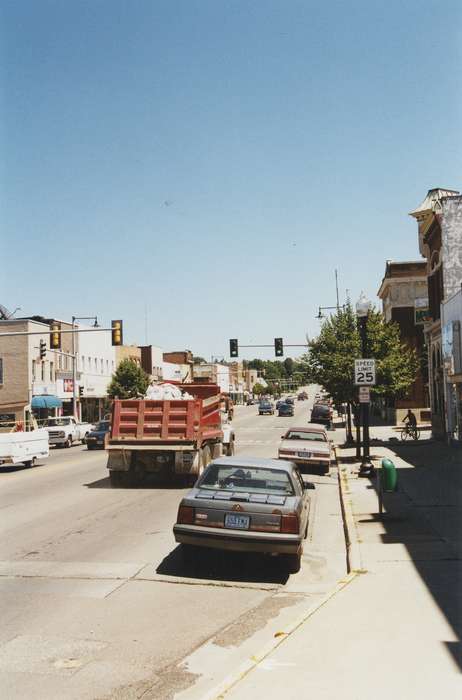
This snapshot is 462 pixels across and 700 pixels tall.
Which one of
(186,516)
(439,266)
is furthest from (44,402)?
(186,516)

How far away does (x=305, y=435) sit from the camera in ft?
76.8

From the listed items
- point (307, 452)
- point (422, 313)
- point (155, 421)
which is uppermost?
point (422, 313)

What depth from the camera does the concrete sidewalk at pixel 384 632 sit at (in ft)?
17.5

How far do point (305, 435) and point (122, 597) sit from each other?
51.1 feet

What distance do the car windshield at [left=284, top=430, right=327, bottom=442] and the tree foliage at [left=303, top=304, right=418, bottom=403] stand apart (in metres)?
5.02

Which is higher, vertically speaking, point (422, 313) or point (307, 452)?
point (422, 313)

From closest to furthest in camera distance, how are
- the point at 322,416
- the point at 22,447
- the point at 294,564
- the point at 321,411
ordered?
1. the point at 294,564
2. the point at 22,447
3. the point at 322,416
4. the point at 321,411

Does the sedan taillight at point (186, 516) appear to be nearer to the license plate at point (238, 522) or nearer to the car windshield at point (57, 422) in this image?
the license plate at point (238, 522)

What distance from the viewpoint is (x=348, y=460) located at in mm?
26484

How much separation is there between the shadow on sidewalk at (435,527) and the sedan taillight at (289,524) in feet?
5.53

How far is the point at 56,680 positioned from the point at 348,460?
21581mm

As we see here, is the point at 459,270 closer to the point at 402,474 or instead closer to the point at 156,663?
the point at 402,474

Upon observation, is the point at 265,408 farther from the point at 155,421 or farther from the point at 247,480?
the point at 247,480

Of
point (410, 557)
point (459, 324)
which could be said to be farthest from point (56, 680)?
point (459, 324)
